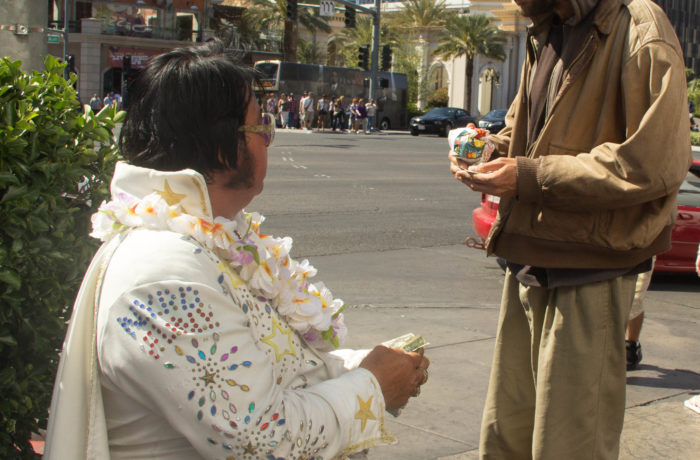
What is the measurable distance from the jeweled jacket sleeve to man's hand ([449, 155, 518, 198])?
3.58 ft

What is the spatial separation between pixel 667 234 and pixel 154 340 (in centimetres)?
188

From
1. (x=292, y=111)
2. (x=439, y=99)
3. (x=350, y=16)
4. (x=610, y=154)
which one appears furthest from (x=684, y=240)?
(x=439, y=99)

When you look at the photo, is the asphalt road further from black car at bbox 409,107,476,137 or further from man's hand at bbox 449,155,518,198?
black car at bbox 409,107,476,137

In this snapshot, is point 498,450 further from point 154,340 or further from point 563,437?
point 154,340

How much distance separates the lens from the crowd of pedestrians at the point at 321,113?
38188 millimetres

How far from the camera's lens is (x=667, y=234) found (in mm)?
2816

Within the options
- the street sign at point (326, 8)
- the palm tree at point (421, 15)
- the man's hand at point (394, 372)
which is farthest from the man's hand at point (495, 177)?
the palm tree at point (421, 15)

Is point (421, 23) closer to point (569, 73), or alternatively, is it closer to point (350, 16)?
point (350, 16)

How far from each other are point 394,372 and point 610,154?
100 cm

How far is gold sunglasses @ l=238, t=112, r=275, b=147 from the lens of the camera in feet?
6.51

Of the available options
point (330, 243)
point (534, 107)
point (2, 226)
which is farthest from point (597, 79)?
point (330, 243)

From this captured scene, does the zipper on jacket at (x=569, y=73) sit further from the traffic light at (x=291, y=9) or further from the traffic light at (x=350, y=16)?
the traffic light at (x=350, y=16)

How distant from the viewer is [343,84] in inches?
1687

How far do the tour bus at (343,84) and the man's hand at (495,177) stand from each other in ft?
116
